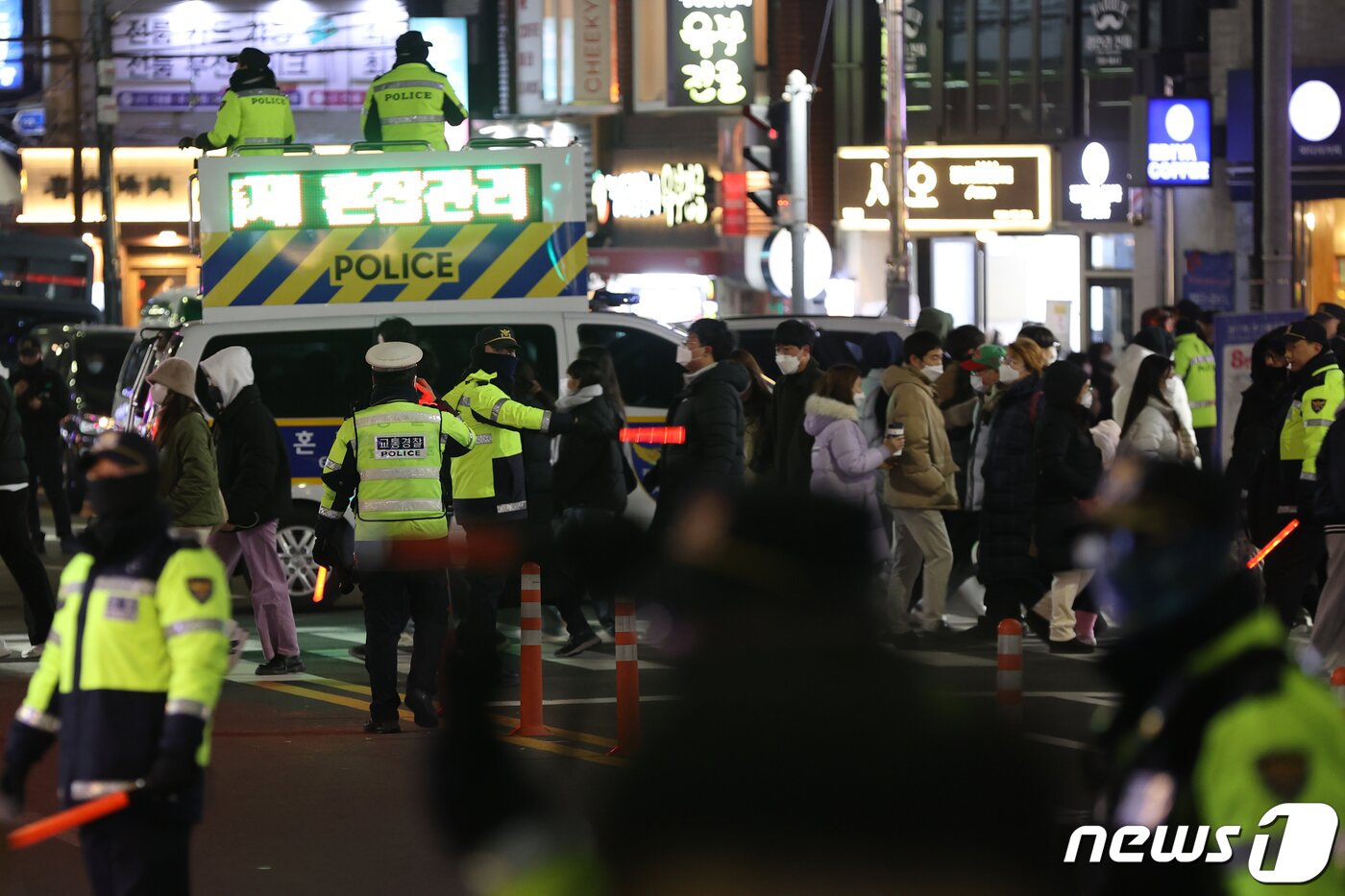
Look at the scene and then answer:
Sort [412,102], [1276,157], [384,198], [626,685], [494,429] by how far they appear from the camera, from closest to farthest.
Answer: [626,685]
[494,429]
[384,198]
[412,102]
[1276,157]

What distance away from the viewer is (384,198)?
1337 centimetres

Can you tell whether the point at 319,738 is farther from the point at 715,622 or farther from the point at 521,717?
the point at 715,622

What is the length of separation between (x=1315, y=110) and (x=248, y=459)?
16429mm

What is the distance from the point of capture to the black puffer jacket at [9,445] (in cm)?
1173

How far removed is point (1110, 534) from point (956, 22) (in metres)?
33.9

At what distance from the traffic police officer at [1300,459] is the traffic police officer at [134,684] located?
7.30 meters

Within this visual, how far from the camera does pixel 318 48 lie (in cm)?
4856

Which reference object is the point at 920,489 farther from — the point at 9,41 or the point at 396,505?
the point at 9,41

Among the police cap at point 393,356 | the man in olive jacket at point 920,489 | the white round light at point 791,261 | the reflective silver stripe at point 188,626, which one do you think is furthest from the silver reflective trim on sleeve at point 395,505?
the white round light at point 791,261

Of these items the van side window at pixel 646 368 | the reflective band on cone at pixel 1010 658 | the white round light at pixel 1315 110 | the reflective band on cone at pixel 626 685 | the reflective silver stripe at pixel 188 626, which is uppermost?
the white round light at pixel 1315 110

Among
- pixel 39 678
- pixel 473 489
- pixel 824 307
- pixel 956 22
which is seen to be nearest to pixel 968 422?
pixel 473 489

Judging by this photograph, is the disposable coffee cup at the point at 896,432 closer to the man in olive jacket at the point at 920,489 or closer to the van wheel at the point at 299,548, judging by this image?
the man in olive jacket at the point at 920,489

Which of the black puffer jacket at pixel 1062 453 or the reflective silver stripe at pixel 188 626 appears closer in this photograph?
the reflective silver stripe at pixel 188 626

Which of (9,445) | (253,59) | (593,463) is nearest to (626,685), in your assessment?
(593,463)
